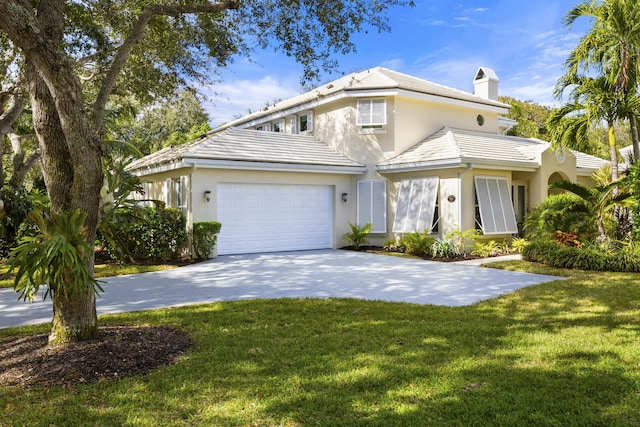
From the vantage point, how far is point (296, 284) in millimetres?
10086

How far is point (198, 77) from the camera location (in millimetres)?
13555

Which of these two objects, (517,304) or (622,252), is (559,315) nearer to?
(517,304)

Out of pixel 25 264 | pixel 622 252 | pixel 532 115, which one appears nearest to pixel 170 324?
pixel 25 264

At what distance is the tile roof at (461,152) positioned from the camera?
50.0ft

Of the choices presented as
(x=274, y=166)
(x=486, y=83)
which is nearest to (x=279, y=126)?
(x=274, y=166)

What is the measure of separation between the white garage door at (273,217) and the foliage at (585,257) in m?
7.57

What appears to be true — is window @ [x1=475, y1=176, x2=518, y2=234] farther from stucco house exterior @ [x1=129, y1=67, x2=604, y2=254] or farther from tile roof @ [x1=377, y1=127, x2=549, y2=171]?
tile roof @ [x1=377, y1=127, x2=549, y2=171]

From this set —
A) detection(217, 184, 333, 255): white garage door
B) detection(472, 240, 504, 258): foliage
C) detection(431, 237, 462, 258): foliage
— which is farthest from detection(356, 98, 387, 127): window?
detection(472, 240, 504, 258): foliage

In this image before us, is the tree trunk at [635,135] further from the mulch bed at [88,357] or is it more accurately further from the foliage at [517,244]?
the mulch bed at [88,357]

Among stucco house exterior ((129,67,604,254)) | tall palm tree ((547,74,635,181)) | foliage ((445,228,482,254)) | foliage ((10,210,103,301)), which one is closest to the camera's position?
foliage ((10,210,103,301))

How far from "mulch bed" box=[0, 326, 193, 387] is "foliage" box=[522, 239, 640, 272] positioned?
10242 mm

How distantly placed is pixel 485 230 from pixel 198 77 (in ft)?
34.7

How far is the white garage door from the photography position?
15.3 metres

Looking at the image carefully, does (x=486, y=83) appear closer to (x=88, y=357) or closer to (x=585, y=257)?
(x=585, y=257)
